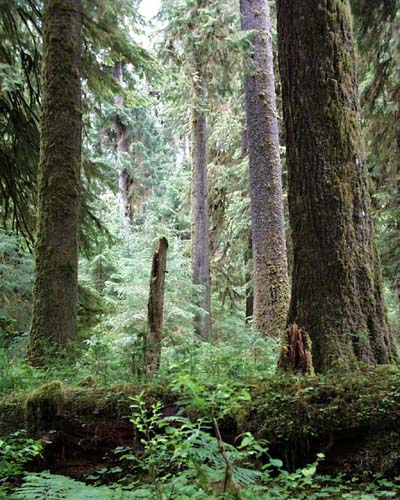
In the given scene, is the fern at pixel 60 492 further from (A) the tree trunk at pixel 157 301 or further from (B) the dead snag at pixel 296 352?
(A) the tree trunk at pixel 157 301

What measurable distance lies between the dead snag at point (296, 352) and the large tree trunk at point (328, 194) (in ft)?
0.55

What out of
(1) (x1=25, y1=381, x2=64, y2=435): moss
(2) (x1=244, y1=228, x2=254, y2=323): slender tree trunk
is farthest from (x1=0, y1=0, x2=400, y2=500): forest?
(2) (x1=244, y1=228, x2=254, y2=323): slender tree trunk

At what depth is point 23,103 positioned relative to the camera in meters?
8.97

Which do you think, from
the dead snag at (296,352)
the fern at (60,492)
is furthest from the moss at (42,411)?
the dead snag at (296,352)

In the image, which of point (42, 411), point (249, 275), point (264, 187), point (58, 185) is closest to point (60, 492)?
point (42, 411)

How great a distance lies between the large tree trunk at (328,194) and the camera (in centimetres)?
463

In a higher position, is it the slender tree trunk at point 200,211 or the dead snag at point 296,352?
the slender tree trunk at point 200,211

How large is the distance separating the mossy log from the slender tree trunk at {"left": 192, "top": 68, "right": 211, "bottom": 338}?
9.37m

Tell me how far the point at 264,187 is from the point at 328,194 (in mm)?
5217

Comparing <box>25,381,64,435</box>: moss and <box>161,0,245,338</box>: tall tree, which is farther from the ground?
<box>161,0,245,338</box>: tall tree

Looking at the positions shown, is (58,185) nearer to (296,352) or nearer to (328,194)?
(328,194)

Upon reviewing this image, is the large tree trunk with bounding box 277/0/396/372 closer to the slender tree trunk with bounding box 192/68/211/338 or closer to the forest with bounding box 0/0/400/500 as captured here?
the forest with bounding box 0/0/400/500

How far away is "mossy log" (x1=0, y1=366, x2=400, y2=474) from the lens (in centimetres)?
329

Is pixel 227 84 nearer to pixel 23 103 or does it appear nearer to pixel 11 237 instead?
pixel 23 103
